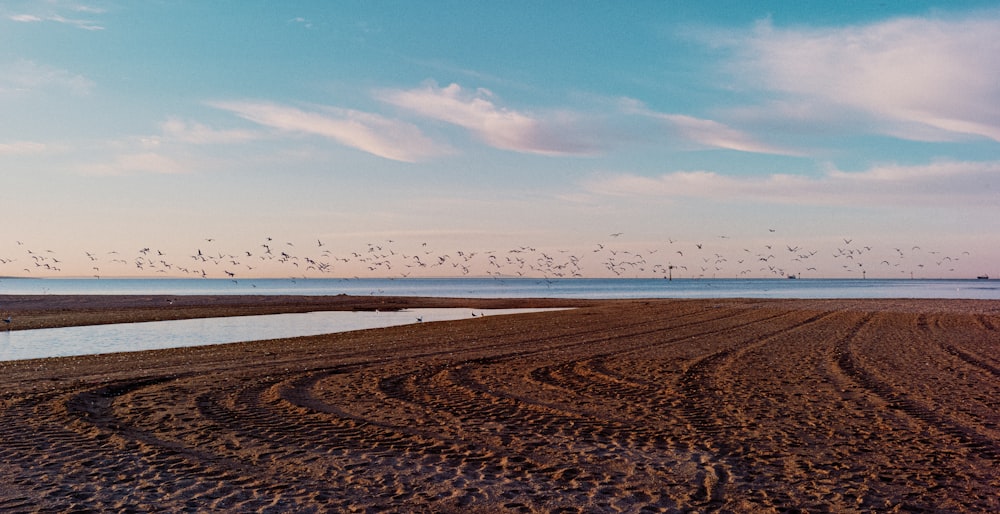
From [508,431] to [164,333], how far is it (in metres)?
27.7

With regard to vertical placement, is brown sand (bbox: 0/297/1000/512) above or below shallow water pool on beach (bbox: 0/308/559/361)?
above

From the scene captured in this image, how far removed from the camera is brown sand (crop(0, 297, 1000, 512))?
755 cm

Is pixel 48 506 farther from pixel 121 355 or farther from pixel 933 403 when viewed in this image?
pixel 121 355

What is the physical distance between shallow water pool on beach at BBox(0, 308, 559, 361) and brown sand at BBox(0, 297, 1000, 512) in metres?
5.37

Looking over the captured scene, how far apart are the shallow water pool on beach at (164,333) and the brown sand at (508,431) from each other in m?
5.37

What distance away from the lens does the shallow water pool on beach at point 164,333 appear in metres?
25.9

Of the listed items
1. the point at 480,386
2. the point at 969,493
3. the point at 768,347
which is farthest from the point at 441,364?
the point at 969,493

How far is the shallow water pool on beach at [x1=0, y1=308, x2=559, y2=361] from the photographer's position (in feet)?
85.0

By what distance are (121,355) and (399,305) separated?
125ft

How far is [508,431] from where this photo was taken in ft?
35.1

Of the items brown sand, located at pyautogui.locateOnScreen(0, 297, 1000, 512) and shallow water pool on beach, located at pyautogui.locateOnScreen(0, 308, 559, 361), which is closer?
brown sand, located at pyautogui.locateOnScreen(0, 297, 1000, 512)

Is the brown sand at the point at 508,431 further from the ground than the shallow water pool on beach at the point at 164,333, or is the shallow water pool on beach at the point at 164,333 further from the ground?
the brown sand at the point at 508,431

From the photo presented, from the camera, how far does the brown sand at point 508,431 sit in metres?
7.55

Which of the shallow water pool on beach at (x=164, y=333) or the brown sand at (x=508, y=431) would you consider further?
the shallow water pool on beach at (x=164, y=333)
